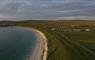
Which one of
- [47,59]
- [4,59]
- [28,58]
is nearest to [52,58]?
[47,59]

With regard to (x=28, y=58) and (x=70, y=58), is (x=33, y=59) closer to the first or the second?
(x=28, y=58)

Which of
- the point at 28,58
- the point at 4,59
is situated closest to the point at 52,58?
the point at 28,58

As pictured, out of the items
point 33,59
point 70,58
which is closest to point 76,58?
point 70,58

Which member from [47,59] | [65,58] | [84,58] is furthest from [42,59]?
[84,58]

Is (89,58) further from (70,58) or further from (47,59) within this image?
(47,59)

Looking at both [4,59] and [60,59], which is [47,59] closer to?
[60,59]

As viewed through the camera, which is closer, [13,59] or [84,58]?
[84,58]

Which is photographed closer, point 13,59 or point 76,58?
point 76,58
